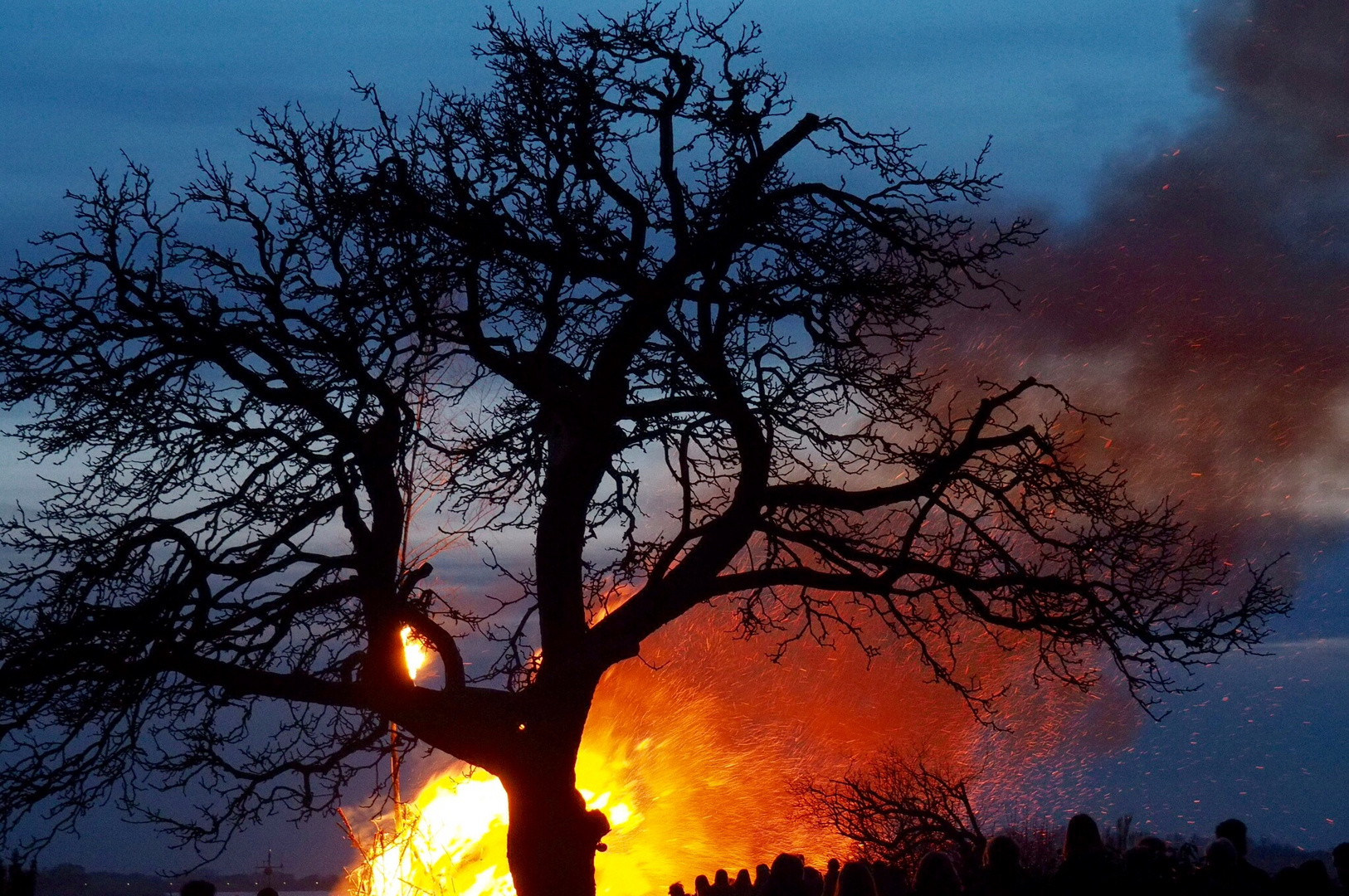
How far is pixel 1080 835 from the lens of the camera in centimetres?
716

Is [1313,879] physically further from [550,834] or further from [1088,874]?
[550,834]

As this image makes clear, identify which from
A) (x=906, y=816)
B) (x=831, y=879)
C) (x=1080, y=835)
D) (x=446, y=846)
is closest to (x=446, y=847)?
(x=446, y=846)

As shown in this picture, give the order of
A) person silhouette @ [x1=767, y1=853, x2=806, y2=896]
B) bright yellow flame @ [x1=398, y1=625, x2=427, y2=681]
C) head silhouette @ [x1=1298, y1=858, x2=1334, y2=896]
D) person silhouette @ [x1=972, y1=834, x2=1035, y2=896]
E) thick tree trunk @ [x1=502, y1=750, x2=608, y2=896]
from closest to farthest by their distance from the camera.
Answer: head silhouette @ [x1=1298, y1=858, x2=1334, y2=896]
person silhouette @ [x1=972, y1=834, x2=1035, y2=896]
thick tree trunk @ [x1=502, y1=750, x2=608, y2=896]
person silhouette @ [x1=767, y1=853, x2=806, y2=896]
bright yellow flame @ [x1=398, y1=625, x2=427, y2=681]

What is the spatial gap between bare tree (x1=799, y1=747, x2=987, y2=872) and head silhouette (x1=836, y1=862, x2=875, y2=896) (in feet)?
23.1

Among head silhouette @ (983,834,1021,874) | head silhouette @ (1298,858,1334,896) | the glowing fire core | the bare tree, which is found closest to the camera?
head silhouette @ (1298,858,1334,896)

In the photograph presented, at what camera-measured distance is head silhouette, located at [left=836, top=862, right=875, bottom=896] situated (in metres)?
6.93

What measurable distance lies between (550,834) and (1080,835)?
418 centimetres

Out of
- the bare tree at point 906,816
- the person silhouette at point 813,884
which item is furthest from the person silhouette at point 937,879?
the bare tree at point 906,816

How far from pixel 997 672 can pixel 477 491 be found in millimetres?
12428

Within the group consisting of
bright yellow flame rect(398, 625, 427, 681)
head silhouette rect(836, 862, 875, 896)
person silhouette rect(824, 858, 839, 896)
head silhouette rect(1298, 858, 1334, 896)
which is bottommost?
head silhouette rect(1298, 858, 1334, 896)

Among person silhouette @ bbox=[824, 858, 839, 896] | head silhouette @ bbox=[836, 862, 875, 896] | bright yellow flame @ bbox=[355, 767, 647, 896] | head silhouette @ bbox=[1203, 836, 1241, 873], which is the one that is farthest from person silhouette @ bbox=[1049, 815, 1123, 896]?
bright yellow flame @ bbox=[355, 767, 647, 896]

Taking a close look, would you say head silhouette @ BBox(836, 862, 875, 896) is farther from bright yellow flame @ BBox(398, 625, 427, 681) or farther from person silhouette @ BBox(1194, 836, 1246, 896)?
bright yellow flame @ BBox(398, 625, 427, 681)

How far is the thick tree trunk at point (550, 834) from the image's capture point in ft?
31.5

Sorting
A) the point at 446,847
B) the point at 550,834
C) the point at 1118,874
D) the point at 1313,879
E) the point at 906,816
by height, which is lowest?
the point at 1313,879
